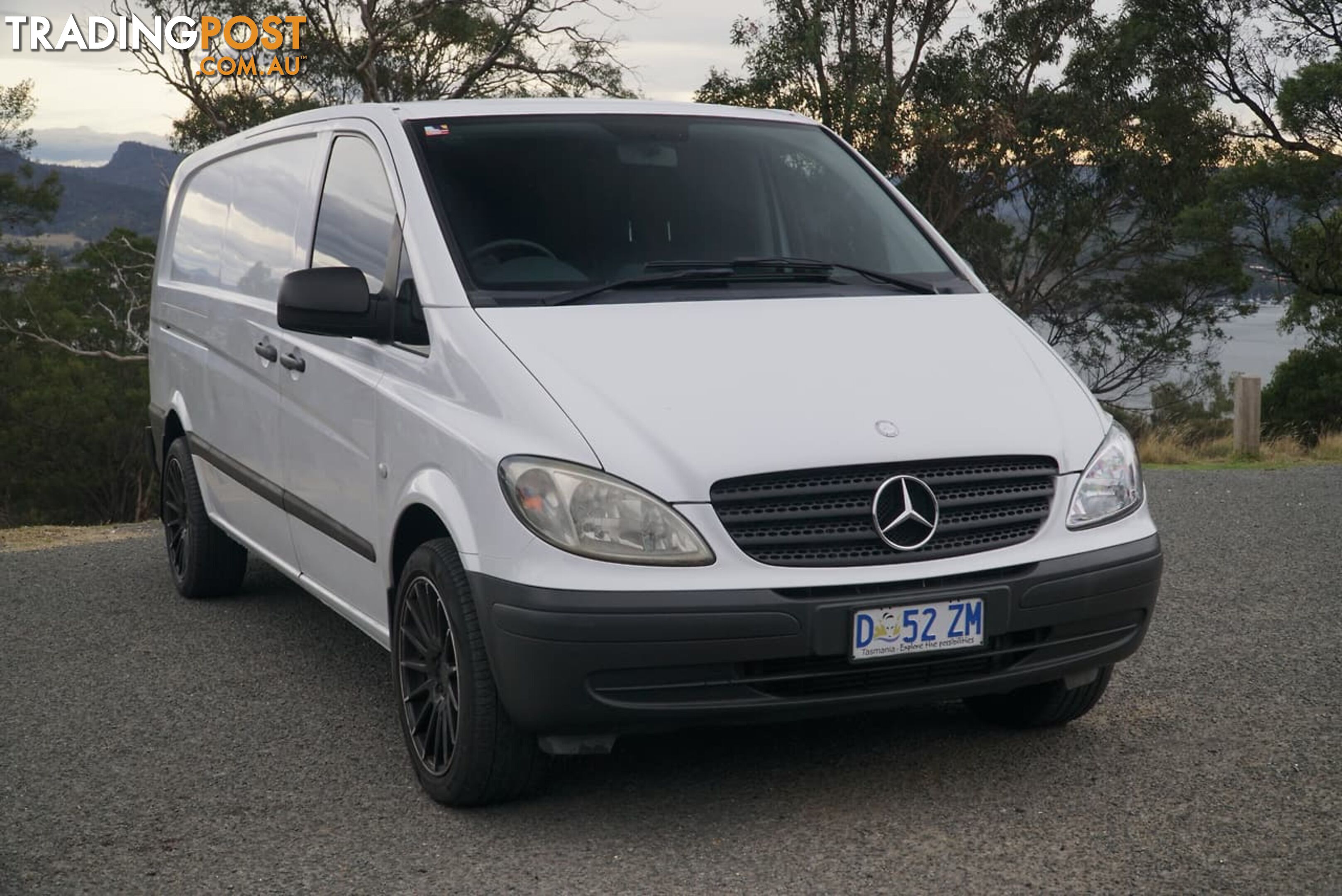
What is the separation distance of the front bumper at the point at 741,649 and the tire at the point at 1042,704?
630 millimetres

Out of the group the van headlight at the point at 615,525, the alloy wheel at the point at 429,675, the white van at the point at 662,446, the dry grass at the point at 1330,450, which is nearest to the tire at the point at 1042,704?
the white van at the point at 662,446

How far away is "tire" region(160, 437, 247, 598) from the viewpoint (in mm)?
6922

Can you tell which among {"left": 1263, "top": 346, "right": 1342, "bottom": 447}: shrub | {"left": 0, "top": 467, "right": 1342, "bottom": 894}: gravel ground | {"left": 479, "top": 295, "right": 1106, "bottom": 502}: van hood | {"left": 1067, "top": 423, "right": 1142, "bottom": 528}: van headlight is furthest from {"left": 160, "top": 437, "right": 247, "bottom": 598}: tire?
{"left": 1263, "top": 346, "right": 1342, "bottom": 447}: shrub

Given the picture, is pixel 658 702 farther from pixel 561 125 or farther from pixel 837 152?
pixel 837 152

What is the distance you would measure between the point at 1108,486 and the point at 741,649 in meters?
1.18

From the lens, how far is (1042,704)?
4633 mm

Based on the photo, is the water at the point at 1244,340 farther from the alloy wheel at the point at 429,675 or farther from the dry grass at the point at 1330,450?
the alloy wheel at the point at 429,675

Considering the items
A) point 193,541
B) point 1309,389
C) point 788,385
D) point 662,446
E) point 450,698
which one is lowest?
point 1309,389

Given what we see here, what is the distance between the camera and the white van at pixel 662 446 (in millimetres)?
3645

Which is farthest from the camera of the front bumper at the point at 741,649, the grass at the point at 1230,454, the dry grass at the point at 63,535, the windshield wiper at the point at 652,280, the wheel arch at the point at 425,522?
the grass at the point at 1230,454

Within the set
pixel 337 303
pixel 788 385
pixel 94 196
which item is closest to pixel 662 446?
pixel 788 385

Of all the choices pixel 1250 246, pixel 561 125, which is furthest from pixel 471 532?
pixel 1250 246

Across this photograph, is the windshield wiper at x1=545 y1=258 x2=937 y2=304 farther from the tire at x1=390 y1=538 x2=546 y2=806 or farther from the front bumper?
the front bumper

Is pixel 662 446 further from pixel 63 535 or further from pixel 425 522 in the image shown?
pixel 63 535
